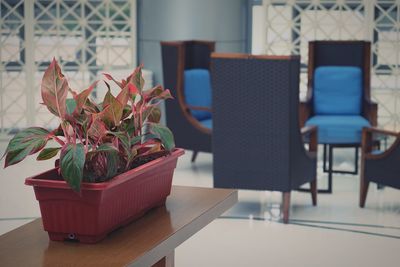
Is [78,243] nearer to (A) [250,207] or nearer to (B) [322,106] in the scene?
(A) [250,207]

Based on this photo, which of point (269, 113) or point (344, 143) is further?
point (344, 143)

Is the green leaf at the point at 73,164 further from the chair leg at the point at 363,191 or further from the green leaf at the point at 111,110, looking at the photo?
the chair leg at the point at 363,191

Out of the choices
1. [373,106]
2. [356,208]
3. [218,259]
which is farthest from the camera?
[373,106]

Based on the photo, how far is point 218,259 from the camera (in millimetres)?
4102

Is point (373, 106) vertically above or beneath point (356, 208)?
above

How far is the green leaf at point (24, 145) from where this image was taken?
6.46 ft

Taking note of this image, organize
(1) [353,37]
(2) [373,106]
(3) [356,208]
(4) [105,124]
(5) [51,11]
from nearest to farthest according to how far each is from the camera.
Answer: (4) [105,124]
(3) [356,208]
(2) [373,106]
(1) [353,37]
(5) [51,11]

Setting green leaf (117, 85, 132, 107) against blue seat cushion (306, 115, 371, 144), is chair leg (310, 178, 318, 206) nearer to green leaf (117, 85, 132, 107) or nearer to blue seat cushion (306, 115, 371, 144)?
blue seat cushion (306, 115, 371, 144)

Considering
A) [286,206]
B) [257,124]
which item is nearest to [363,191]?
[286,206]

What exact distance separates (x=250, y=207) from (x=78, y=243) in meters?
3.66

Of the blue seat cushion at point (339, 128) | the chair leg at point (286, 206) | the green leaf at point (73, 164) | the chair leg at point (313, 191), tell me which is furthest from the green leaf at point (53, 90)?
the blue seat cushion at point (339, 128)

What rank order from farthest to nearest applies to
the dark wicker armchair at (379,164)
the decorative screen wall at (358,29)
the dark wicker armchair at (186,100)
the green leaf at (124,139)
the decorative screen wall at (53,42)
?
the decorative screen wall at (53,42) → the decorative screen wall at (358,29) → the dark wicker armchair at (186,100) → the dark wicker armchair at (379,164) → the green leaf at (124,139)

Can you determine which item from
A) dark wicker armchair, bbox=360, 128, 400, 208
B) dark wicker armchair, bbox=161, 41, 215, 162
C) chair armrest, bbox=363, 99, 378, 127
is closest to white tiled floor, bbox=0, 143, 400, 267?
dark wicker armchair, bbox=360, 128, 400, 208

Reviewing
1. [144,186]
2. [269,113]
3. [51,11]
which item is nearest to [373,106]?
[269,113]
